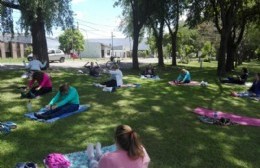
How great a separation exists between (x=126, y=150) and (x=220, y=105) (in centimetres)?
1046

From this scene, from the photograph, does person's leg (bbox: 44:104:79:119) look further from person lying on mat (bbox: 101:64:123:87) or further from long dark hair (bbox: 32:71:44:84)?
person lying on mat (bbox: 101:64:123:87)

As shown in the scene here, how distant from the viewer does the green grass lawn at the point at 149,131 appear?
25.9 feet

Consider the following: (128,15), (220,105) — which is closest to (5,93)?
(220,105)

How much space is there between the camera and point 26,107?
12.2 meters

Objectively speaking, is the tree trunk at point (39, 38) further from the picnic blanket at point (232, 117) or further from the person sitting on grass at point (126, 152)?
the person sitting on grass at point (126, 152)

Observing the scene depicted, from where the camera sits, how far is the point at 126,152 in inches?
189

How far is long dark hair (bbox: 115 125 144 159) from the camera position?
469 cm

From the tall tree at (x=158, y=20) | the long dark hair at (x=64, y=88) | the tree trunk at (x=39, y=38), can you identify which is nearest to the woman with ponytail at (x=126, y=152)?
the long dark hair at (x=64, y=88)

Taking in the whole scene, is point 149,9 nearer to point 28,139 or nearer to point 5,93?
point 5,93

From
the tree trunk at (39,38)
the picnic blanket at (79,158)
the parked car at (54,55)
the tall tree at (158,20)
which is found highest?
the tall tree at (158,20)

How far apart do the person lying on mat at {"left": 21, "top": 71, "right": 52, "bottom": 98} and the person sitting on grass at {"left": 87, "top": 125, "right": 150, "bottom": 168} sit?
379 inches

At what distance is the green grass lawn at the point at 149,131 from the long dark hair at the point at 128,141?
2691 millimetres

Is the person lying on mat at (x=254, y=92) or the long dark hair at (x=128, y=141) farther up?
the long dark hair at (x=128, y=141)

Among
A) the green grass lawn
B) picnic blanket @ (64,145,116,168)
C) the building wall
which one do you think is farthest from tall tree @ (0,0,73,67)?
the building wall
